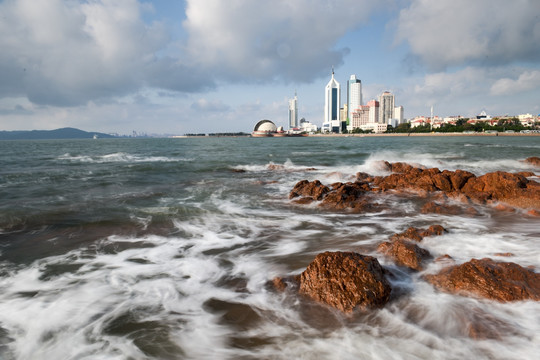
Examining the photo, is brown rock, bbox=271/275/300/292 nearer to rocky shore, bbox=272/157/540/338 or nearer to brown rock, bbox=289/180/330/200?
rocky shore, bbox=272/157/540/338

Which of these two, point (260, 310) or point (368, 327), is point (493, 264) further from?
point (260, 310)

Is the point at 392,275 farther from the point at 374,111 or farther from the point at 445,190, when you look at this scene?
the point at 374,111

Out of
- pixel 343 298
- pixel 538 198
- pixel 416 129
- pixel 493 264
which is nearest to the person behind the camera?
pixel 343 298

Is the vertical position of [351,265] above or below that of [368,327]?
above

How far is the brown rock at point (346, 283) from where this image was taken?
2.87m

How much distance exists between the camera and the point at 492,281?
3025 millimetres

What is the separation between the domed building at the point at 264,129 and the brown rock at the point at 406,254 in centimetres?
14423

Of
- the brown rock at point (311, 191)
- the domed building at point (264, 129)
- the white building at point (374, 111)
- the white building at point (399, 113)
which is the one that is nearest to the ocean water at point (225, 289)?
the brown rock at point (311, 191)

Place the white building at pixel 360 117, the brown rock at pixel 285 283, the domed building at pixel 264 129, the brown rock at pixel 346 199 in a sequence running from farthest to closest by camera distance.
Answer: the white building at pixel 360 117, the domed building at pixel 264 129, the brown rock at pixel 346 199, the brown rock at pixel 285 283

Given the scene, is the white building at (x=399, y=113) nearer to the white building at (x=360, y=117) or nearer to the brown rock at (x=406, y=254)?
the white building at (x=360, y=117)

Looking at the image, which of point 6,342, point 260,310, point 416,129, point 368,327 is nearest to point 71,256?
point 6,342

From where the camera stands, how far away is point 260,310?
296 cm

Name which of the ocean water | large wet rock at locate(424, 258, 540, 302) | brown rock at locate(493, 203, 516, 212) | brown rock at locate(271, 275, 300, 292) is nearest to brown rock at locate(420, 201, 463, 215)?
the ocean water

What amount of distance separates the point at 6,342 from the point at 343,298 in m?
3.11
